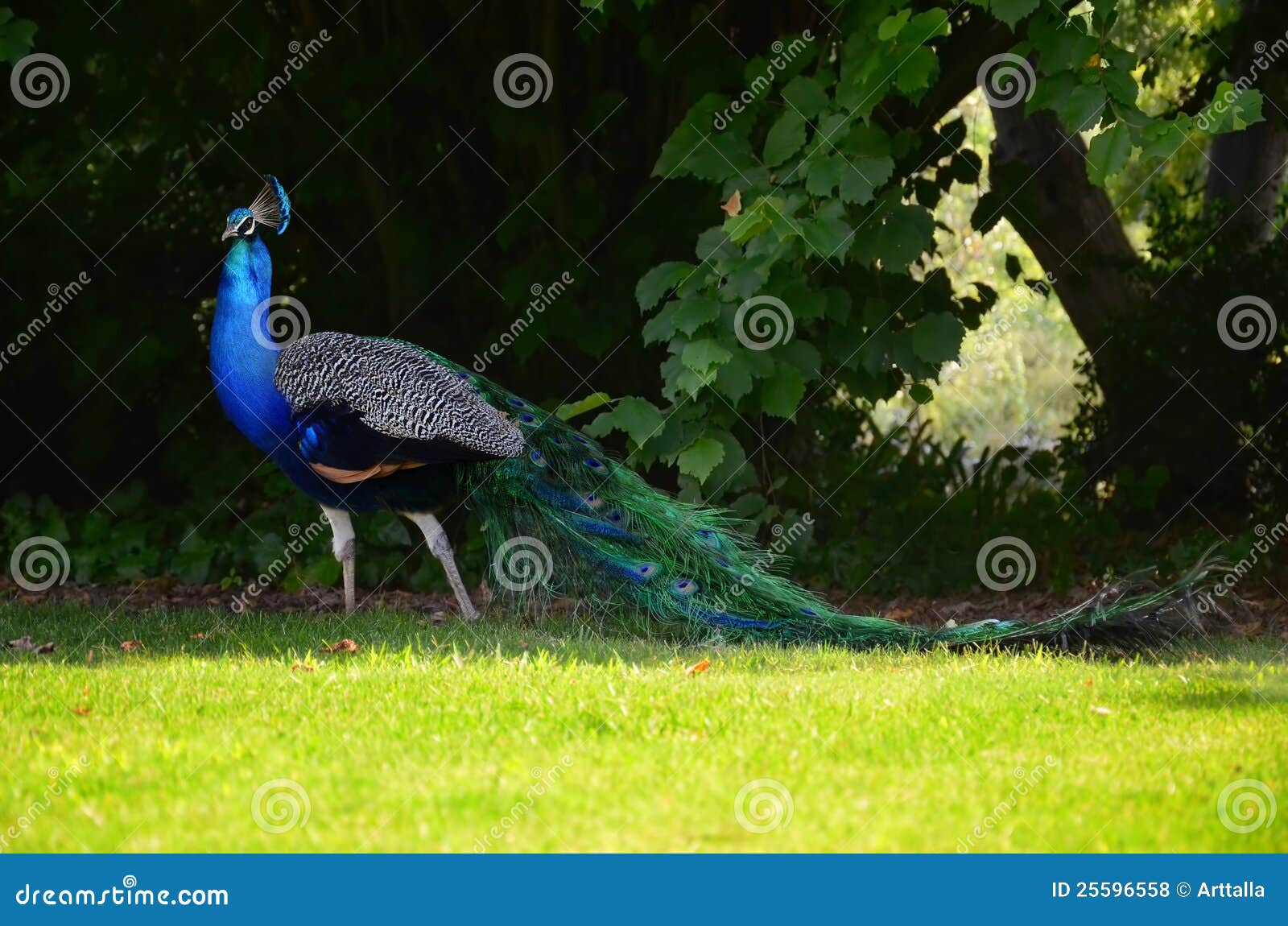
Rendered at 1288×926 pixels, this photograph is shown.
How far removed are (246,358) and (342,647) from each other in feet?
4.94

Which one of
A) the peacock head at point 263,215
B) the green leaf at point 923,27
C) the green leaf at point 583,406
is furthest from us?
the peacock head at point 263,215

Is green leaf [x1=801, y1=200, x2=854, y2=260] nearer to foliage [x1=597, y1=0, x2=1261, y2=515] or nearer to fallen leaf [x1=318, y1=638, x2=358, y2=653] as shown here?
foliage [x1=597, y1=0, x2=1261, y2=515]

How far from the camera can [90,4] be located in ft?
28.9

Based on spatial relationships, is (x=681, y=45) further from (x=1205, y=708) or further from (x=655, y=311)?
(x=1205, y=708)

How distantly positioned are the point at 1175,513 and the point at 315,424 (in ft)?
18.2

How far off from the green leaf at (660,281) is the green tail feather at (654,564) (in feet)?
2.79

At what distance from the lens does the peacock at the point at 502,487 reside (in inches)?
264

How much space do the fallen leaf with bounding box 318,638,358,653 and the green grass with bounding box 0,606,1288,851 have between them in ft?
0.25

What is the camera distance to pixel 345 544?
7.44 metres

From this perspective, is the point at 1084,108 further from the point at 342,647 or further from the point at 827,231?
the point at 342,647

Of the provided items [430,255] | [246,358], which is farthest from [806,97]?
[430,255]

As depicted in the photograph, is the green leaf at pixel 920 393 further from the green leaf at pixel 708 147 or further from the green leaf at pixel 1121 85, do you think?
the green leaf at pixel 1121 85

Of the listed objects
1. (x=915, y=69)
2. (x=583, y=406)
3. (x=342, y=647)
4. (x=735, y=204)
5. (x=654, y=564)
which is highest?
(x=915, y=69)

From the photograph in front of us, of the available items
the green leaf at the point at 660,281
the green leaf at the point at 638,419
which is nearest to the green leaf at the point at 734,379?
the green leaf at the point at 638,419
